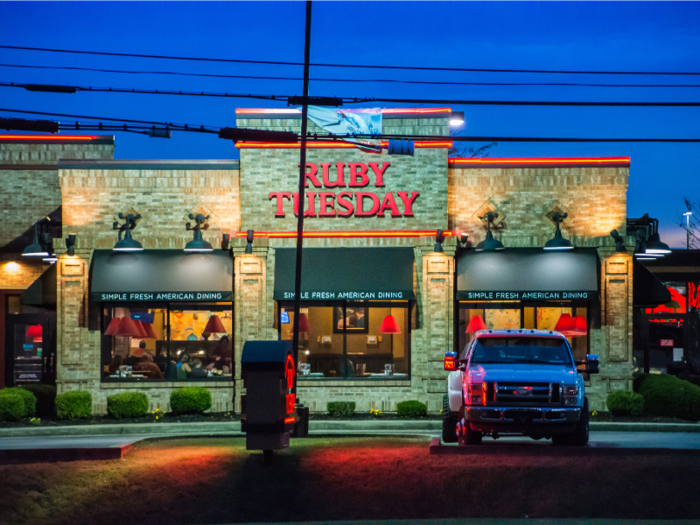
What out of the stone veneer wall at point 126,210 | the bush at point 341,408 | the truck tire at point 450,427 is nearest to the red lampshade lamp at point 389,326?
the bush at point 341,408

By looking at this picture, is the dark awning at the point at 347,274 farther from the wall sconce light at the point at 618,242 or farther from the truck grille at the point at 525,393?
the truck grille at the point at 525,393

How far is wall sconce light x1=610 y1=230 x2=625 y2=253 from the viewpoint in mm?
21953

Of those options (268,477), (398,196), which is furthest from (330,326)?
(268,477)

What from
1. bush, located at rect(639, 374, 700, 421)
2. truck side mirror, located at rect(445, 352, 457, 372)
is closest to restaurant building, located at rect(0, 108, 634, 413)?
bush, located at rect(639, 374, 700, 421)

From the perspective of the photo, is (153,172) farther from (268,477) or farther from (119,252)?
(268,477)

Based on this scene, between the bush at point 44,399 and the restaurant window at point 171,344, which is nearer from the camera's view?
the bush at point 44,399

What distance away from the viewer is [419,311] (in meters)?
22.3

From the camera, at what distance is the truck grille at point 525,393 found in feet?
42.3

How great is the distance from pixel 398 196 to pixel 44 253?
946 cm

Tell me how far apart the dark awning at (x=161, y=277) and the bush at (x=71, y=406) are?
2576 mm

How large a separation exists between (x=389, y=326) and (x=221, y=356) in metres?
4.65

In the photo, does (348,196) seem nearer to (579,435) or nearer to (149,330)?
(149,330)

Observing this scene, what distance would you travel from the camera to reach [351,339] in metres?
22.6

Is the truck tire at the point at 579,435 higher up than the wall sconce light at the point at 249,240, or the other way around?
the wall sconce light at the point at 249,240
